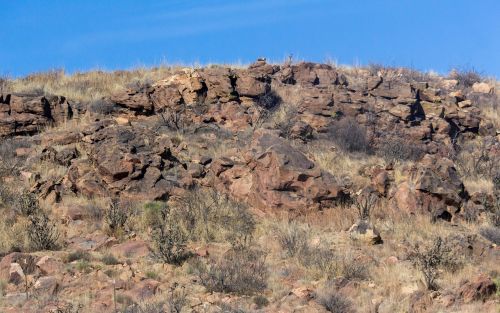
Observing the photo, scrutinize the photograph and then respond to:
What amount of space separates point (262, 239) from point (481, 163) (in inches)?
352

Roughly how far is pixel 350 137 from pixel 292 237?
7281 millimetres

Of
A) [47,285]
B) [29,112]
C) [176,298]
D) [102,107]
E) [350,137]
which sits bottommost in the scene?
[176,298]

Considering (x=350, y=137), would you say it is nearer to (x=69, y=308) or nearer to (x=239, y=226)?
(x=239, y=226)

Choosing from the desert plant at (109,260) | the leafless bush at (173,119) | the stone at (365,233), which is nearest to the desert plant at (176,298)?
the desert plant at (109,260)

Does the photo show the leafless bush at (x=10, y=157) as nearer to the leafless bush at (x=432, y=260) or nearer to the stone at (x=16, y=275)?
the stone at (x=16, y=275)

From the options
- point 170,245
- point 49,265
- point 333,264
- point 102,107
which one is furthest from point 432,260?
point 102,107

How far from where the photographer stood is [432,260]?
360 inches

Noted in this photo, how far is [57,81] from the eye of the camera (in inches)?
832

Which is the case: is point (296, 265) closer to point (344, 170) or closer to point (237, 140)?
point (344, 170)

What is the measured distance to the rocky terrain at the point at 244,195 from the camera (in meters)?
8.48

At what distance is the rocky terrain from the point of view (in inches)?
334

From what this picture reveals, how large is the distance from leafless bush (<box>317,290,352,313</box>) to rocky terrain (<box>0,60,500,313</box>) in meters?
0.03

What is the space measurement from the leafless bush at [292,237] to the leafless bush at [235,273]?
538 millimetres

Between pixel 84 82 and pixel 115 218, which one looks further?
pixel 84 82
